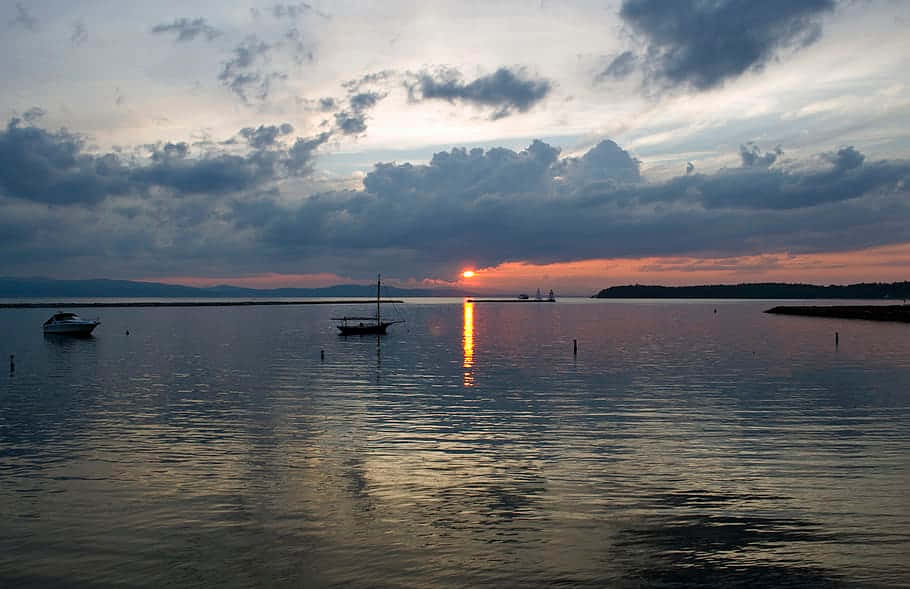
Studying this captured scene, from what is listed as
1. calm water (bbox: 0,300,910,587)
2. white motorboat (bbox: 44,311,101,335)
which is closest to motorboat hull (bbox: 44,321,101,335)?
white motorboat (bbox: 44,311,101,335)

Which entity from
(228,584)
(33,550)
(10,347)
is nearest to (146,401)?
(33,550)

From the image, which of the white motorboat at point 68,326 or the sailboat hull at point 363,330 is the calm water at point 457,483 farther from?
the white motorboat at point 68,326

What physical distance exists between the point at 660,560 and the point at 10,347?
98706 millimetres

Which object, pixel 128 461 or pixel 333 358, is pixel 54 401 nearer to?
pixel 128 461

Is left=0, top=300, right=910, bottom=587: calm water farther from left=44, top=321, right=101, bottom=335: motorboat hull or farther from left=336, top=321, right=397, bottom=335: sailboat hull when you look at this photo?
left=44, top=321, right=101, bottom=335: motorboat hull

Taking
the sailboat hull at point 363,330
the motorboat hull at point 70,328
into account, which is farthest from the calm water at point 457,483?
the motorboat hull at point 70,328

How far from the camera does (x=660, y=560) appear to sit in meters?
16.1

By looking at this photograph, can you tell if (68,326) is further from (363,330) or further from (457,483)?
(457,483)

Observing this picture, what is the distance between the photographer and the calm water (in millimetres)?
15961

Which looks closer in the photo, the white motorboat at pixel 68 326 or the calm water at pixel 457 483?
the calm water at pixel 457 483

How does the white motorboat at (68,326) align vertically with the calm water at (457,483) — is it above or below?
above

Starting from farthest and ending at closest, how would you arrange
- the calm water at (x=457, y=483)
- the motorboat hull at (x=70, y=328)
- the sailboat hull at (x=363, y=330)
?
the sailboat hull at (x=363, y=330) → the motorboat hull at (x=70, y=328) → the calm water at (x=457, y=483)

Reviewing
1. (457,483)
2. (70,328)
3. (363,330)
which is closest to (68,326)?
(70,328)

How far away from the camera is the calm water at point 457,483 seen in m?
16.0
